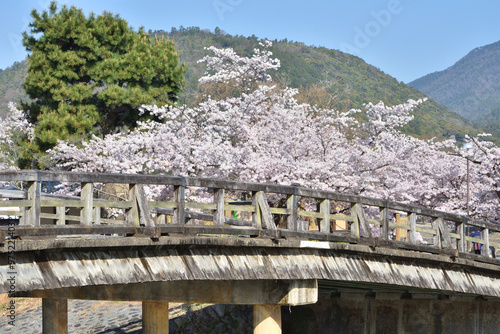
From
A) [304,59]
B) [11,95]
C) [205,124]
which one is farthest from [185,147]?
[304,59]

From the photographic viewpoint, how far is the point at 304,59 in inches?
6181

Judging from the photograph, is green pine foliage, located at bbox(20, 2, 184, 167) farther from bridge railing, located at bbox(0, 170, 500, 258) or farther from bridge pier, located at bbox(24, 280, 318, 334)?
bridge pier, located at bbox(24, 280, 318, 334)

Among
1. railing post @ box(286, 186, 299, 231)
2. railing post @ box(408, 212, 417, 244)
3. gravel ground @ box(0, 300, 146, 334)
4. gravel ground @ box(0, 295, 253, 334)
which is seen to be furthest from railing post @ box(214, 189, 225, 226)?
gravel ground @ box(0, 300, 146, 334)

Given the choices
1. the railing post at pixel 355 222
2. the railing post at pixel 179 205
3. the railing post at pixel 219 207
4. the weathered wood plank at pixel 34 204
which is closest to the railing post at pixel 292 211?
the railing post at pixel 219 207

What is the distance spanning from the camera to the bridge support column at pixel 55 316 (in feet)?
45.3

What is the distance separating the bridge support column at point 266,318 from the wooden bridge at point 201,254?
0.06 ft

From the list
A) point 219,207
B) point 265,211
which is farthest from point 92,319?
point 219,207

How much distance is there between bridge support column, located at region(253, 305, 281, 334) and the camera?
12586mm

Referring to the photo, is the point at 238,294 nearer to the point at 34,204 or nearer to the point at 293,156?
the point at 34,204

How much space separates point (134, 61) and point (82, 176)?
83.3 ft

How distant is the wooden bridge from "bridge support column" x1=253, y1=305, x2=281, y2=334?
0.02 meters

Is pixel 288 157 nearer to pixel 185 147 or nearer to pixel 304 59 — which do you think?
pixel 185 147

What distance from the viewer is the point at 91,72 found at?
3356 cm

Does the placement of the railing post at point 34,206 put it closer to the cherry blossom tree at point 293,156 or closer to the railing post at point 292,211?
the railing post at point 292,211
